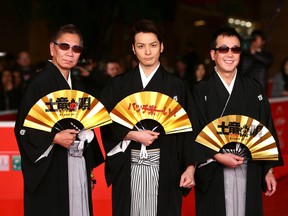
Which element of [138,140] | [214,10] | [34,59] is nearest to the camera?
[138,140]

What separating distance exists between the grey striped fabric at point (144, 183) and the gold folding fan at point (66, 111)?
0.35 metres

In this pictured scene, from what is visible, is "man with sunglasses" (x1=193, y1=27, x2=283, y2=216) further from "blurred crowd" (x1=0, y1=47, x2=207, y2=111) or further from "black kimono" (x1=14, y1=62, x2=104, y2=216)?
"blurred crowd" (x1=0, y1=47, x2=207, y2=111)

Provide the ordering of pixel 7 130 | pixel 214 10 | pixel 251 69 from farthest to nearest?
1. pixel 214 10
2. pixel 251 69
3. pixel 7 130

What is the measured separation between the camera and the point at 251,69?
952 centimetres

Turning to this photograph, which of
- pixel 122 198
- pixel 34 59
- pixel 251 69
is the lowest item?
pixel 122 198

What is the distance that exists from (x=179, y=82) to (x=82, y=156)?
34.2 inches

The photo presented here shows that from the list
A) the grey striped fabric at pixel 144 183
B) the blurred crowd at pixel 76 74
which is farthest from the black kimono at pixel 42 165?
the blurred crowd at pixel 76 74

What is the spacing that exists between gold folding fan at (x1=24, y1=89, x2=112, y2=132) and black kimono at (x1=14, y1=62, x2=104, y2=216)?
0.24 feet

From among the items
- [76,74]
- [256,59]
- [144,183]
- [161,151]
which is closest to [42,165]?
[144,183]

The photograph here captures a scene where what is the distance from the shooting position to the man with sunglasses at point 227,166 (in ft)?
14.9

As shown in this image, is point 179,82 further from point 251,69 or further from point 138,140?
point 251,69

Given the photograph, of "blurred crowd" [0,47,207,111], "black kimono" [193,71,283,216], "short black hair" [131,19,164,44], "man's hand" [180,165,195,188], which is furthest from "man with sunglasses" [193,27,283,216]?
"blurred crowd" [0,47,207,111]

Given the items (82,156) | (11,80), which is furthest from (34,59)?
(82,156)

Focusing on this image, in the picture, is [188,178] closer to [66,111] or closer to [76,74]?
[66,111]
